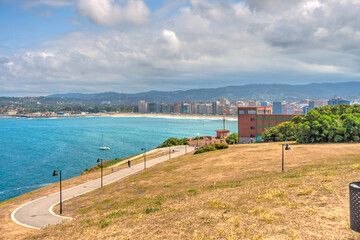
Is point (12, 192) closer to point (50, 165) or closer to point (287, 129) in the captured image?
point (50, 165)

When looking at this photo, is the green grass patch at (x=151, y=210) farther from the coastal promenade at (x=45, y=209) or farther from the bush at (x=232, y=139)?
the bush at (x=232, y=139)

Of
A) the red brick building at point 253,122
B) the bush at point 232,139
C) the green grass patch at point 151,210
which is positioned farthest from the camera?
the bush at point 232,139

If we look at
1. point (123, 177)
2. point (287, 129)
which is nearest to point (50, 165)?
point (123, 177)

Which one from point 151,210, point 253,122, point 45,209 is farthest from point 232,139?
point 151,210

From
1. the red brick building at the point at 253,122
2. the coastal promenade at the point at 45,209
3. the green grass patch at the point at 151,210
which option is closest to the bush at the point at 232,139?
the red brick building at the point at 253,122

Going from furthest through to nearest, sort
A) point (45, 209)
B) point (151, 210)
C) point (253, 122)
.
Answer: point (253, 122) → point (45, 209) → point (151, 210)

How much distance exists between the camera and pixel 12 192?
57.2 metres

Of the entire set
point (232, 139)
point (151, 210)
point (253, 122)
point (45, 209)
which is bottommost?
point (45, 209)

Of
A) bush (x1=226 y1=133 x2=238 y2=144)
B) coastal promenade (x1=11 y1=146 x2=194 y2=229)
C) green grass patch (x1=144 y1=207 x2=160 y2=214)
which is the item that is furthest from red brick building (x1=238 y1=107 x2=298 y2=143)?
green grass patch (x1=144 y1=207 x2=160 y2=214)

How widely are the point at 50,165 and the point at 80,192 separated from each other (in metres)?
48.9

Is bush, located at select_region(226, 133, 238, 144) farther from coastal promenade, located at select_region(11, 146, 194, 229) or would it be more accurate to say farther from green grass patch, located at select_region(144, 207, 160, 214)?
green grass patch, located at select_region(144, 207, 160, 214)

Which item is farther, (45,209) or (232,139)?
(232,139)

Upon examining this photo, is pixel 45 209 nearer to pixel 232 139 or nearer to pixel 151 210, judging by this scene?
pixel 151 210

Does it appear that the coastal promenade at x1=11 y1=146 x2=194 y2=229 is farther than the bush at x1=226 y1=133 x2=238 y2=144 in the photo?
No
